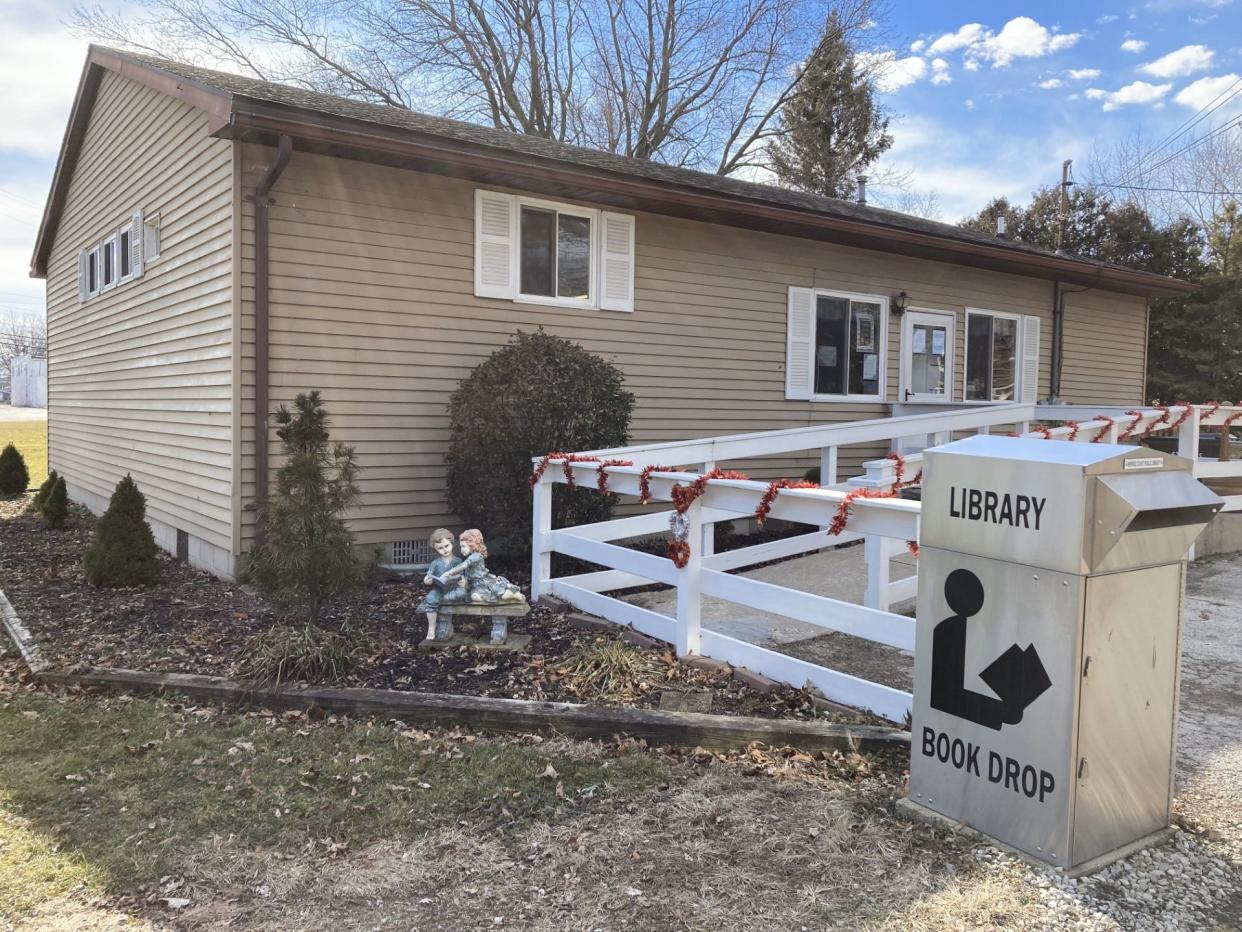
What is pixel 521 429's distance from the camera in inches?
278

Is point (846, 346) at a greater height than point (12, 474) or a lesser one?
greater

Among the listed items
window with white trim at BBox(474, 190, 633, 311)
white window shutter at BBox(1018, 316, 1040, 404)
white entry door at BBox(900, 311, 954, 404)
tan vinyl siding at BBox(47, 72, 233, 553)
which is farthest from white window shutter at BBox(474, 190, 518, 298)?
white window shutter at BBox(1018, 316, 1040, 404)

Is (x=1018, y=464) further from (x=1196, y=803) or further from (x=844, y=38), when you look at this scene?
(x=844, y=38)

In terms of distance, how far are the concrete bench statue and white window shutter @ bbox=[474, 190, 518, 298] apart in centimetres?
382

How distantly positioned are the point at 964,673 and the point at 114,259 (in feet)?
37.5

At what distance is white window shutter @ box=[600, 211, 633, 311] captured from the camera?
891cm

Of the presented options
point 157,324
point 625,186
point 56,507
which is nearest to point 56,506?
point 56,507

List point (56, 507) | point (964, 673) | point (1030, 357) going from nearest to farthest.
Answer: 1. point (964, 673)
2. point (56, 507)
3. point (1030, 357)

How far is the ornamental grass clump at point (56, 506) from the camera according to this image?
10.7 metres

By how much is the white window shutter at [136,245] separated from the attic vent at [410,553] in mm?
4744

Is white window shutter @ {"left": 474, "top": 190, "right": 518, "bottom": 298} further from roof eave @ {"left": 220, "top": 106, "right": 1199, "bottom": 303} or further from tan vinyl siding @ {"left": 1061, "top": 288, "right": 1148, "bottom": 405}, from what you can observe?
tan vinyl siding @ {"left": 1061, "top": 288, "right": 1148, "bottom": 405}

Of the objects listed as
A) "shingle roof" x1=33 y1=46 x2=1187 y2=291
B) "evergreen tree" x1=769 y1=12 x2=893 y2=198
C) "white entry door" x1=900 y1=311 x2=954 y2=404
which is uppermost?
"evergreen tree" x1=769 y1=12 x2=893 y2=198

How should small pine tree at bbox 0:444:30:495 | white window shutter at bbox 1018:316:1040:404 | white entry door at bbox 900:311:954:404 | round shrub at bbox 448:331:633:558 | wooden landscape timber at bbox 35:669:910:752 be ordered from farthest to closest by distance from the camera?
small pine tree at bbox 0:444:30:495, white window shutter at bbox 1018:316:1040:404, white entry door at bbox 900:311:954:404, round shrub at bbox 448:331:633:558, wooden landscape timber at bbox 35:669:910:752

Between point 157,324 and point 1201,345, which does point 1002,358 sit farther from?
point 1201,345
